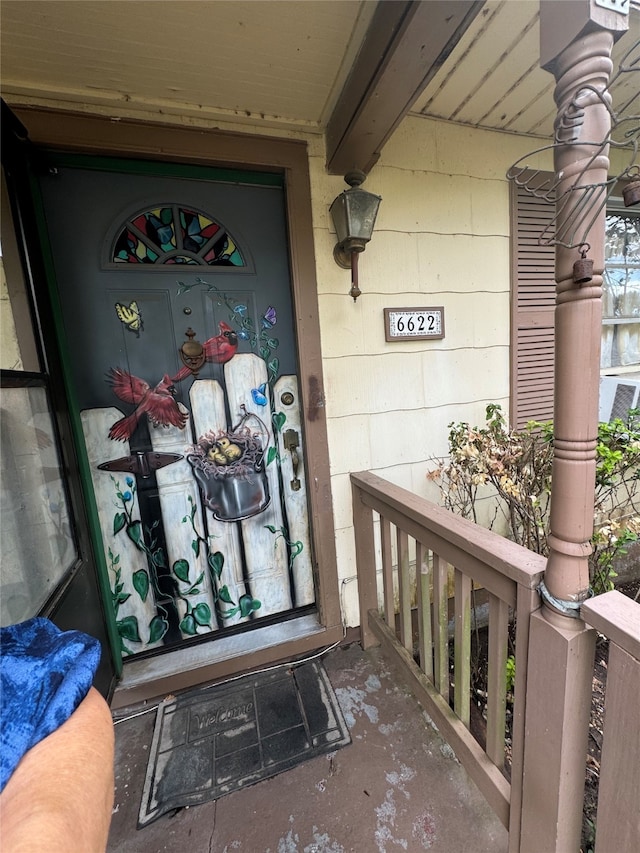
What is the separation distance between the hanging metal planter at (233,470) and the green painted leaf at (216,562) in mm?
181

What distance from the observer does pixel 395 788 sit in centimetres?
119

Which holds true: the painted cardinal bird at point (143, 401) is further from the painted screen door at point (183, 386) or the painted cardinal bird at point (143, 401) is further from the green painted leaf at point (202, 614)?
the green painted leaf at point (202, 614)

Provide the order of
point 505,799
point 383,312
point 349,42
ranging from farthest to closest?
point 383,312
point 349,42
point 505,799

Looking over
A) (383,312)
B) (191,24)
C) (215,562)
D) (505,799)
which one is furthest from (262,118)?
(505,799)

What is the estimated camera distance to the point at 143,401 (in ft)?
5.09

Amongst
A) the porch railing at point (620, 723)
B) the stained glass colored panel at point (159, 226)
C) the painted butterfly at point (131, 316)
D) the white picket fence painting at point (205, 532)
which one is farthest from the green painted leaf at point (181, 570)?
the porch railing at point (620, 723)

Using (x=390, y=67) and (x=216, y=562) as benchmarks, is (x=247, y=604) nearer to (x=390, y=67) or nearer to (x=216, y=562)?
(x=216, y=562)

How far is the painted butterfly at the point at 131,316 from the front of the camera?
1486 millimetres

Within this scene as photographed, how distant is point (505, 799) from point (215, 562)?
1331 millimetres

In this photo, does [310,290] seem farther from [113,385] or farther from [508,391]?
[508,391]

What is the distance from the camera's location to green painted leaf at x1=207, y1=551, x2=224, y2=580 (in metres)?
1.70

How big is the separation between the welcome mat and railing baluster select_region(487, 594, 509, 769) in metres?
0.55

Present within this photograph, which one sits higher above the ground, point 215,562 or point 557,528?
point 557,528

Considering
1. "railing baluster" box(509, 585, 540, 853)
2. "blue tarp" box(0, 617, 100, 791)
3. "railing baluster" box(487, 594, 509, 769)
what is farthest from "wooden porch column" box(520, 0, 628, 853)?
"blue tarp" box(0, 617, 100, 791)
